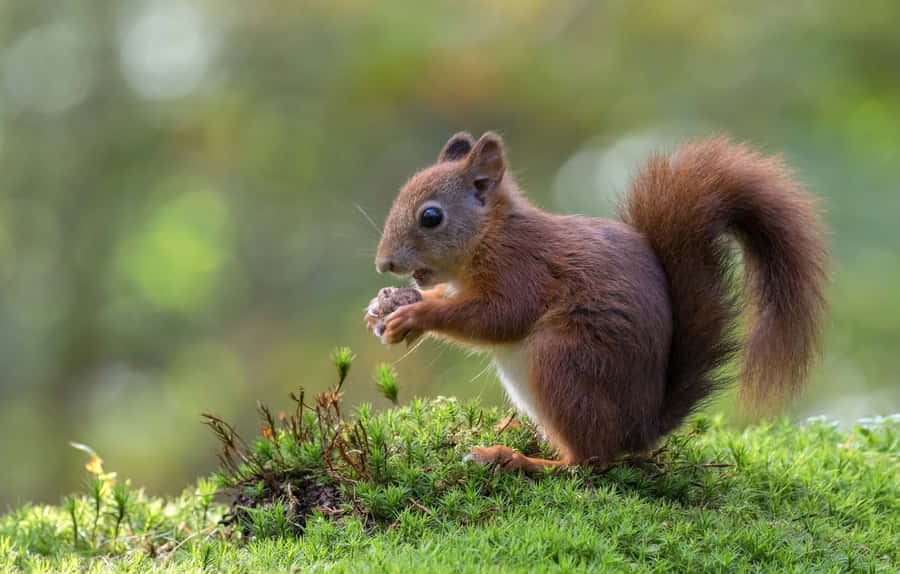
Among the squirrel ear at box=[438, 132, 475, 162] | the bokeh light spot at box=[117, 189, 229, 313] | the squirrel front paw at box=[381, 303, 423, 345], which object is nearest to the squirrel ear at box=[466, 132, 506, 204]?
the squirrel ear at box=[438, 132, 475, 162]

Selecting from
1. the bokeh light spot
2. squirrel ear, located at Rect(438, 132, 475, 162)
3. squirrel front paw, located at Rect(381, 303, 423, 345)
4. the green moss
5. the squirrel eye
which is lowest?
the green moss

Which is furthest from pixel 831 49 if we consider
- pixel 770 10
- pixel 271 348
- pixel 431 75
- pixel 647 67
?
pixel 271 348

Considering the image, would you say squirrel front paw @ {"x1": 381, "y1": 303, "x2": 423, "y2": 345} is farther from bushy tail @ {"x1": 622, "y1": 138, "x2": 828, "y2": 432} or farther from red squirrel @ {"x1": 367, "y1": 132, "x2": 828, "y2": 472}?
bushy tail @ {"x1": 622, "y1": 138, "x2": 828, "y2": 432}

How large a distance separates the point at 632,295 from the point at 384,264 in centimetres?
75

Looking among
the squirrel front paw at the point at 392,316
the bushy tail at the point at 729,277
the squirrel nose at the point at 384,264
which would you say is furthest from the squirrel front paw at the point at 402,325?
the bushy tail at the point at 729,277

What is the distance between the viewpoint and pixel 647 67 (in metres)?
7.04

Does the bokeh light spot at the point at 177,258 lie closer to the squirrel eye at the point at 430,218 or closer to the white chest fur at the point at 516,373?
the squirrel eye at the point at 430,218

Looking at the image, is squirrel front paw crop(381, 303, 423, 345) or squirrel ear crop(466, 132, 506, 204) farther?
squirrel ear crop(466, 132, 506, 204)

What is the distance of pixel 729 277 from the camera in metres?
2.58

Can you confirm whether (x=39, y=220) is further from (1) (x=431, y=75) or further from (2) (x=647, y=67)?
(2) (x=647, y=67)

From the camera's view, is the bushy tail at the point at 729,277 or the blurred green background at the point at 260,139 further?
the blurred green background at the point at 260,139

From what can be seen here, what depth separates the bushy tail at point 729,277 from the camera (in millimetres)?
2506

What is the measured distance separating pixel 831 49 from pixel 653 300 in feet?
16.5

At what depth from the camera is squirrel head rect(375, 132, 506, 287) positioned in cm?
268
